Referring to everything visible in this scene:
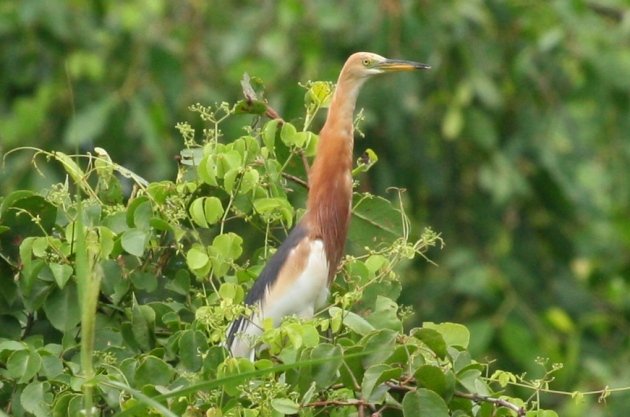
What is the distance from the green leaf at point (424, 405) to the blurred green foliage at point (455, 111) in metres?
3.14

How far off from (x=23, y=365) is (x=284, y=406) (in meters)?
0.36

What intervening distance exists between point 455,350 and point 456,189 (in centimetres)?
378

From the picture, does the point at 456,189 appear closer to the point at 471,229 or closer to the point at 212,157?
the point at 471,229

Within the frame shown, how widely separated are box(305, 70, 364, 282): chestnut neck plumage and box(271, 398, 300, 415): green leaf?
550 millimetres

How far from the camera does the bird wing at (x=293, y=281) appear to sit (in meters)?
2.35

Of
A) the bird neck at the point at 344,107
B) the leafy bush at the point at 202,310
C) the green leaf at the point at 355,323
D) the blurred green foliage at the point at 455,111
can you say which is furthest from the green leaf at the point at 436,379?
the blurred green foliage at the point at 455,111

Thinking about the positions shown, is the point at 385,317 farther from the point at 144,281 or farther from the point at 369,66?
the point at 369,66

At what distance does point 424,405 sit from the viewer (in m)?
1.91

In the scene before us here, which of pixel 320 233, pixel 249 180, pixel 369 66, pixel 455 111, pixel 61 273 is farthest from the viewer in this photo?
pixel 455 111

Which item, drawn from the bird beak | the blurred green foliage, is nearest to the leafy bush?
the bird beak

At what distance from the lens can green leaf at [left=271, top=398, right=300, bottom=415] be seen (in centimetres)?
189

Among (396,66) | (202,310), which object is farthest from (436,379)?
(396,66)

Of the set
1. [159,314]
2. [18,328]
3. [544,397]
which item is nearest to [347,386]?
[159,314]

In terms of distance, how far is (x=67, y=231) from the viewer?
2174 mm
